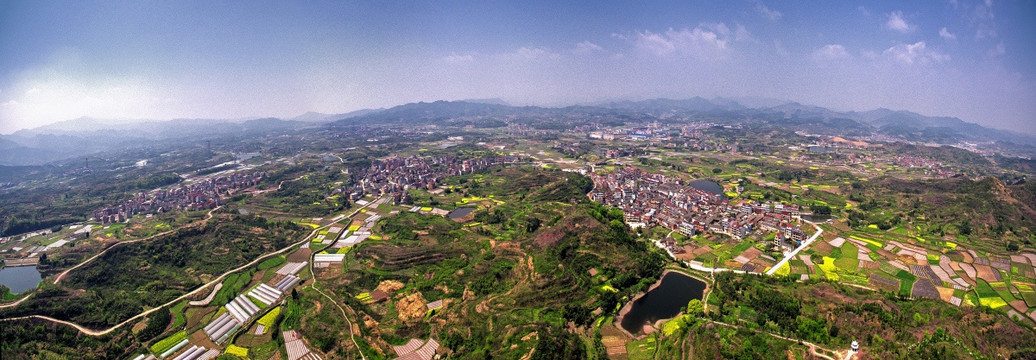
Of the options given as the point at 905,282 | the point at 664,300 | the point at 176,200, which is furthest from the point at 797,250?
the point at 176,200

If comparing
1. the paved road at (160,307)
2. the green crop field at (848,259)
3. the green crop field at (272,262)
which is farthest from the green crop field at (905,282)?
the paved road at (160,307)

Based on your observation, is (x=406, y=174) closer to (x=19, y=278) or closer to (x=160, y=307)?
(x=19, y=278)

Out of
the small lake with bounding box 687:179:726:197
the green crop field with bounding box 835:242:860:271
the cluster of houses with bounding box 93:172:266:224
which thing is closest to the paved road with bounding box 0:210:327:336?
the cluster of houses with bounding box 93:172:266:224

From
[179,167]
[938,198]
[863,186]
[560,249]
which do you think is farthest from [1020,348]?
[179,167]

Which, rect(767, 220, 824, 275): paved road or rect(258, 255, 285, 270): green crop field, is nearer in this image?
rect(767, 220, 824, 275): paved road

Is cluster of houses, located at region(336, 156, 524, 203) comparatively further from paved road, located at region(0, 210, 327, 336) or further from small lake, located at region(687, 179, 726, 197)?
small lake, located at region(687, 179, 726, 197)

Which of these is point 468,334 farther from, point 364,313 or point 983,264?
point 983,264
